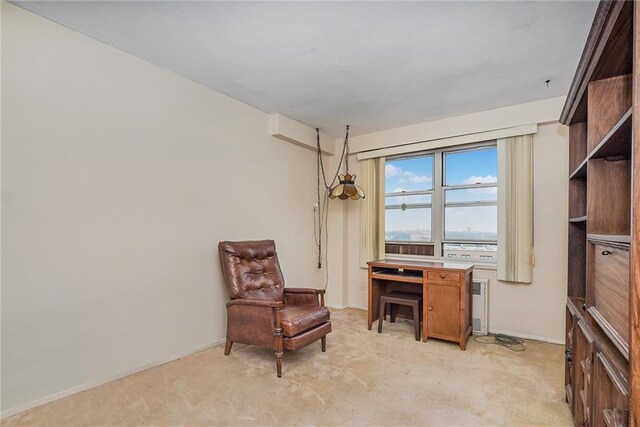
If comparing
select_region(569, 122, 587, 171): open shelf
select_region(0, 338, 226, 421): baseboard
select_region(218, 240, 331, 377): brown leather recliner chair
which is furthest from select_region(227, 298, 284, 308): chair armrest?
select_region(569, 122, 587, 171): open shelf

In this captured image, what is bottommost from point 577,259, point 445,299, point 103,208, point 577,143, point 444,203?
point 445,299

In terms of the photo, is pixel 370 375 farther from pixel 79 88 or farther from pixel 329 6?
pixel 79 88

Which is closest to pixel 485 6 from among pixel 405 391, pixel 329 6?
pixel 329 6

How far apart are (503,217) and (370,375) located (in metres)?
2.27

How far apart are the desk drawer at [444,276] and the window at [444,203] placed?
32.4 inches

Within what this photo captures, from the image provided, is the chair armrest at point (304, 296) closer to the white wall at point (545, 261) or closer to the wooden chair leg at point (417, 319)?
the wooden chair leg at point (417, 319)

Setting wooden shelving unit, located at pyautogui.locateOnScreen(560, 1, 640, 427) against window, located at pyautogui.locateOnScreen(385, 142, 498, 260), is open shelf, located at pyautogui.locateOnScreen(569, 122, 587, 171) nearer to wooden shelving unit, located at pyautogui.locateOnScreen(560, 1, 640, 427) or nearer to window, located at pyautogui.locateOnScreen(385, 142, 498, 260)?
wooden shelving unit, located at pyautogui.locateOnScreen(560, 1, 640, 427)

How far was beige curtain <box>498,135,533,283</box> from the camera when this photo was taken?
3480mm

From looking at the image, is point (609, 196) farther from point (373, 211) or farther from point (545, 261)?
point (373, 211)

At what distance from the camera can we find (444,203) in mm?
4215

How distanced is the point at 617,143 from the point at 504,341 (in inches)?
103

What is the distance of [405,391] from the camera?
235 centimetres

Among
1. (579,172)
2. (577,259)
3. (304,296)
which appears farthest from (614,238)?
(304,296)

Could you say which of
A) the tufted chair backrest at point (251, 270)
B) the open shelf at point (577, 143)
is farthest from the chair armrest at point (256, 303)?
the open shelf at point (577, 143)
